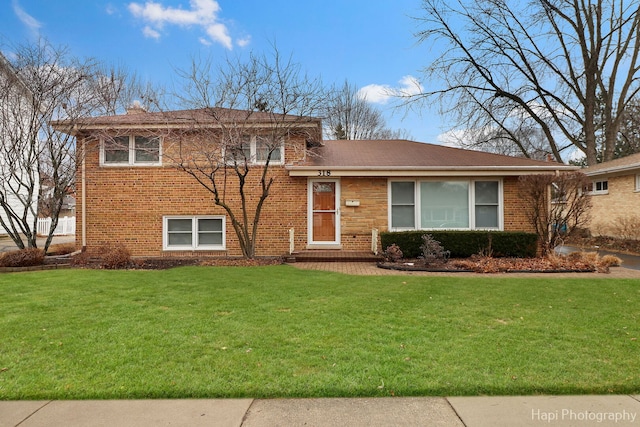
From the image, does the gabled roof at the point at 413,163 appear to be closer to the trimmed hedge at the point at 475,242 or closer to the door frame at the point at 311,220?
the door frame at the point at 311,220

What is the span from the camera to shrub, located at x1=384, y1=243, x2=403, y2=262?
10.2 m

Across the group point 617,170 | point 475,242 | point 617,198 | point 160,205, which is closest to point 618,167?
point 617,170

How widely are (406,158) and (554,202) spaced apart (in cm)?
464

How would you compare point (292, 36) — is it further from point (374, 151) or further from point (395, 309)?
point (395, 309)

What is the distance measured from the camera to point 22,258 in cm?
911

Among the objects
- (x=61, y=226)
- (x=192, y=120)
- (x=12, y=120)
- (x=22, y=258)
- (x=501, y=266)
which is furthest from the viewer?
(x=61, y=226)

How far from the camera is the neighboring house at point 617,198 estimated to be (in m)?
14.5

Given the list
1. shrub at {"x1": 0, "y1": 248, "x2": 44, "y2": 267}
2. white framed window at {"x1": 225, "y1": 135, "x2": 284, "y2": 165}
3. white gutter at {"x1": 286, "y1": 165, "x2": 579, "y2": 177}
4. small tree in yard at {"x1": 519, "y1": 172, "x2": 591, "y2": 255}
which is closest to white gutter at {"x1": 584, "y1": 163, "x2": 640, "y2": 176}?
white gutter at {"x1": 286, "y1": 165, "x2": 579, "y2": 177}

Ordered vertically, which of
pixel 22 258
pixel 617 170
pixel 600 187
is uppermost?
pixel 617 170

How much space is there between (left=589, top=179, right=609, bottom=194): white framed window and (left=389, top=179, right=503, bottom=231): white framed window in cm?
789

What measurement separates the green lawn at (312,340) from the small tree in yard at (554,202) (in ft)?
12.6

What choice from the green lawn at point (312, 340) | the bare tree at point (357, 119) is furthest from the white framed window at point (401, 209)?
the bare tree at point (357, 119)

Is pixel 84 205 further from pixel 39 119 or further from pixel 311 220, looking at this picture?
pixel 311 220

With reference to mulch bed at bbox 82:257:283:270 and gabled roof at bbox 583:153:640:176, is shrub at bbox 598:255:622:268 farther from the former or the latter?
mulch bed at bbox 82:257:283:270
